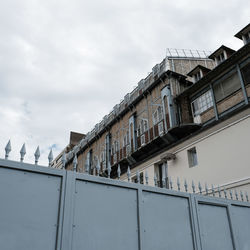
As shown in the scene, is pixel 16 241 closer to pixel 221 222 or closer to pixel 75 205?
pixel 75 205

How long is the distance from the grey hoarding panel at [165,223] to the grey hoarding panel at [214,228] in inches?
16.1

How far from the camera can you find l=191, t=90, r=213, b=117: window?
14.3 metres

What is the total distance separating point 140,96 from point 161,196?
48.2 ft

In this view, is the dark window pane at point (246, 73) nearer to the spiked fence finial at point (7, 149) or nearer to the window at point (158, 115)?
the window at point (158, 115)

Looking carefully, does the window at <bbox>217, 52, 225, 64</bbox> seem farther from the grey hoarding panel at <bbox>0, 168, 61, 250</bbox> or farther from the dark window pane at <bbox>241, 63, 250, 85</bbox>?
the grey hoarding panel at <bbox>0, 168, 61, 250</bbox>

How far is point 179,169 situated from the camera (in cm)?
1445

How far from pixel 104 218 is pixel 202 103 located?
1224 centimetres

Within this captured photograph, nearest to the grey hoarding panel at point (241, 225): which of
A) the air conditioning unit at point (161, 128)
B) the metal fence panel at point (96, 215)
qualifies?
the metal fence panel at point (96, 215)

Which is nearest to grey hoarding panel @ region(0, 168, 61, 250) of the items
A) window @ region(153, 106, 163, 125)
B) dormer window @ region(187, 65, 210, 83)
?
window @ region(153, 106, 163, 125)

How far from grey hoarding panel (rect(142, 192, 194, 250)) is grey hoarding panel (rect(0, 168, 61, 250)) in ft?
5.46

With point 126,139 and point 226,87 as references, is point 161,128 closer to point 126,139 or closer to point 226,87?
point 126,139

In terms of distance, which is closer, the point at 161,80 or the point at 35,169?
the point at 35,169

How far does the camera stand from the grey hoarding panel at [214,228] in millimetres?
5094

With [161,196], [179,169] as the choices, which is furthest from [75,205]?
[179,169]
